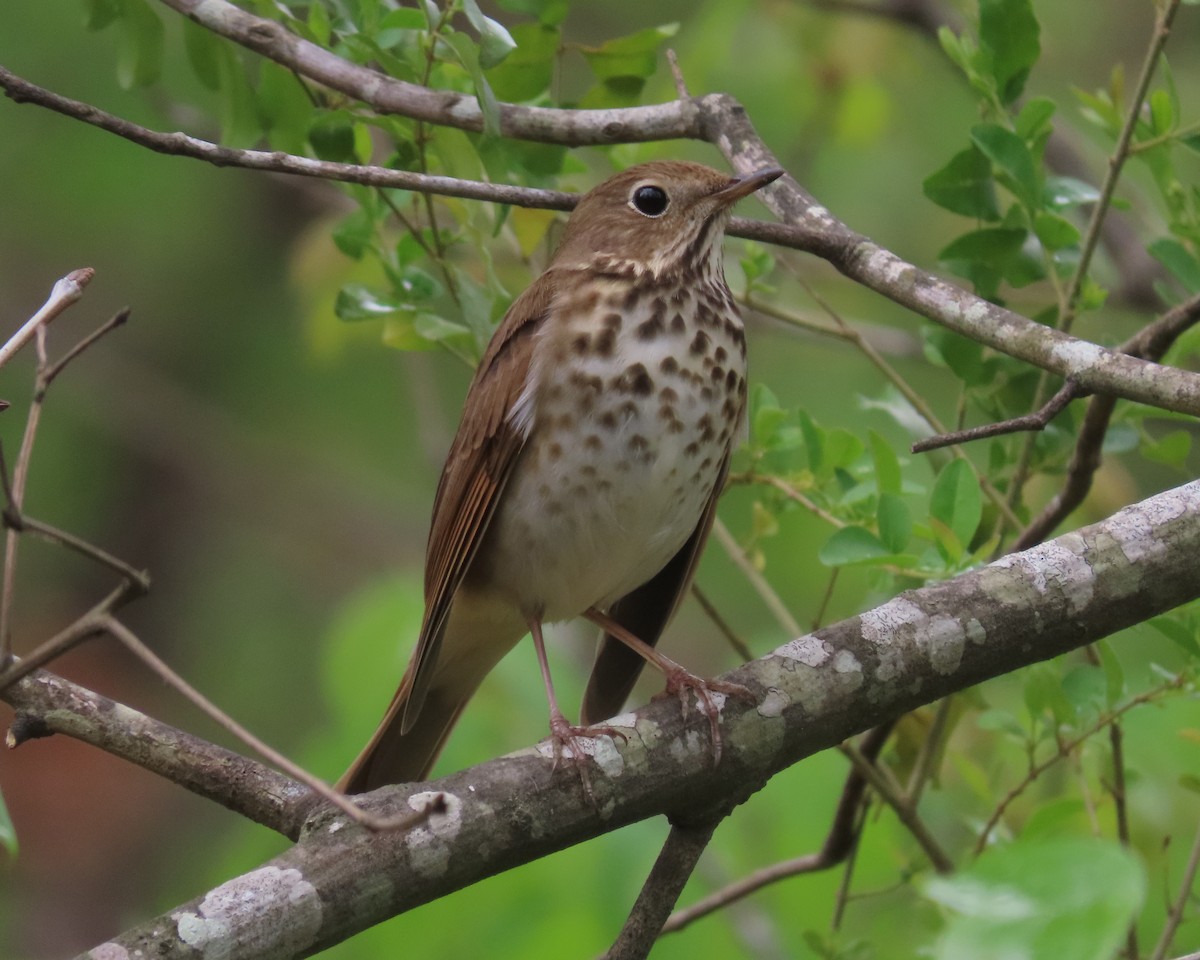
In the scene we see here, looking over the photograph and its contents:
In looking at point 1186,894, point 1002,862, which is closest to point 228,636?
point 1186,894

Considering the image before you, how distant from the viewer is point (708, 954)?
158 inches

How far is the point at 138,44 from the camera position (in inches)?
133

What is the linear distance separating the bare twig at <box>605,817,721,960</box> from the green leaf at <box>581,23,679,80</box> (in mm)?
1731

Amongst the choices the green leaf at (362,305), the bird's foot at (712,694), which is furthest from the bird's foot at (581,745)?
the green leaf at (362,305)

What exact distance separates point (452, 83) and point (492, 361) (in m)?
0.63

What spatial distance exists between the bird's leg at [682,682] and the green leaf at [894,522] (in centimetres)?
46

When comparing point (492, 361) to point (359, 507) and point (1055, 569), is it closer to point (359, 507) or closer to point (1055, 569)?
point (1055, 569)

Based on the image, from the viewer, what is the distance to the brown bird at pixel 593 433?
346cm

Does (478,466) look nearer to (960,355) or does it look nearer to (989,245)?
(960,355)

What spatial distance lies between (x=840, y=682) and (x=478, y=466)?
4.11ft

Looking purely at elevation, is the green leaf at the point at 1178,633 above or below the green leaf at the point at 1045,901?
above

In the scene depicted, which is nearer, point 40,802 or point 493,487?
point 493,487

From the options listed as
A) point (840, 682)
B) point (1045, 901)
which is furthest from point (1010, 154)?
point (1045, 901)

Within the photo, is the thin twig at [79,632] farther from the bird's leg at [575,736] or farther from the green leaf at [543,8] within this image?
the green leaf at [543,8]
